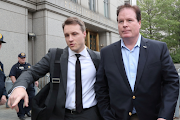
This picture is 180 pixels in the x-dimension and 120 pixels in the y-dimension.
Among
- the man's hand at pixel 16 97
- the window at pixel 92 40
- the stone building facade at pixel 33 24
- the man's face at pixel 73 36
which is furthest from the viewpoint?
the window at pixel 92 40

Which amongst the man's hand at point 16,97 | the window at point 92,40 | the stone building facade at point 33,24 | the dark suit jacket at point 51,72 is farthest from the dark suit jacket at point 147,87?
the window at point 92,40

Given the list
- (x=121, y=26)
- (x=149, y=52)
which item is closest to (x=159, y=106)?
(x=149, y=52)

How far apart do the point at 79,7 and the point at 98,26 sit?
11.4ft

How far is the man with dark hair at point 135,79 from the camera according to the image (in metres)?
2.30

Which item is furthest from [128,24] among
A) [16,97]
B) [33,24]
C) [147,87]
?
[33,24]

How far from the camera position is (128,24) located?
244cm

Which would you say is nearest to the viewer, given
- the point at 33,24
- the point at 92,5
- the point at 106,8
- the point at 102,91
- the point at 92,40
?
the point at 102,91

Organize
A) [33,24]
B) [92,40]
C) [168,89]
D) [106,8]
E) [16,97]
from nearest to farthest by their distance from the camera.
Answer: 1. [16,97]
2. [168,89]
3. [33,24]
4. [92,40]
5. [106,8]

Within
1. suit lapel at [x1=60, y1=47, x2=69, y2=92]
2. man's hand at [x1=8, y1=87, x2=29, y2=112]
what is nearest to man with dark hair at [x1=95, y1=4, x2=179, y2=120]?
suit lapel at [x1=60, y1=47, x2=69, y2=92]

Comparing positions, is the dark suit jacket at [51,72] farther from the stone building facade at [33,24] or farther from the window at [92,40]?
the window at [92,40]

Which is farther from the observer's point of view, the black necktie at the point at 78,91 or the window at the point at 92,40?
the window at the point at 92,40

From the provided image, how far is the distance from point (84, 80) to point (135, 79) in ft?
2.47

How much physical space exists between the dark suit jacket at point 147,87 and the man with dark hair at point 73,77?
332mm

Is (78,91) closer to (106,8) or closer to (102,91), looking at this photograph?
(102,91)
